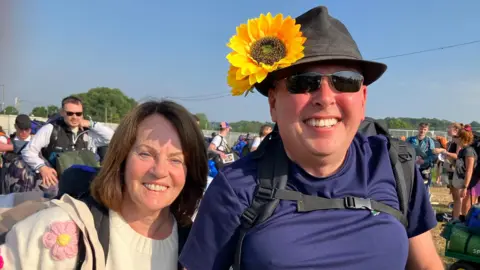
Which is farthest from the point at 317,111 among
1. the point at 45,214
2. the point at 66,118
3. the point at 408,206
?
the point at 66,118

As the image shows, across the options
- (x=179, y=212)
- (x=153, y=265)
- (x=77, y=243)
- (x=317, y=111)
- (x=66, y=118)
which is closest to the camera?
(x=317, y=111)

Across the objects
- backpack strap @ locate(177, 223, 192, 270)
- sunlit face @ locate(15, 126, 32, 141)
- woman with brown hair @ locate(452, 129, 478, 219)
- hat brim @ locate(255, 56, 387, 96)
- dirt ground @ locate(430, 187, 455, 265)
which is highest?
hat brim @ locate(255, 56, 387, 96)

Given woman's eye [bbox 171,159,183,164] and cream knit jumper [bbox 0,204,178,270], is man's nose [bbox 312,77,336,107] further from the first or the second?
cream knit jumper [bbox 0,204,178,270]

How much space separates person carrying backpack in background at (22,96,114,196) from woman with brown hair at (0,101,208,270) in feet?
10.5

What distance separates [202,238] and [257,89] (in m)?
0.64

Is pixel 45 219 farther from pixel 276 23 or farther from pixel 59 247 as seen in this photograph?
pixel 276 23

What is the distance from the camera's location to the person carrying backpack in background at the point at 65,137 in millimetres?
4906

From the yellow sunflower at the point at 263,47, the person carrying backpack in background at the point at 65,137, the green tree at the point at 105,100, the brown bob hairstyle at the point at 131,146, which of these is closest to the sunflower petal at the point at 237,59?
the yellow sunflower at the point at 263,47

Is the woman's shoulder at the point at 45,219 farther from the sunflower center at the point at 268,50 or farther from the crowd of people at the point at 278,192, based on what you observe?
the sunflower center at the point at 268,50

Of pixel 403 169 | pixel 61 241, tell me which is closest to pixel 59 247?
pixel 61 241

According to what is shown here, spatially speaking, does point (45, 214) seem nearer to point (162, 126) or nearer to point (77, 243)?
point (77, 243)

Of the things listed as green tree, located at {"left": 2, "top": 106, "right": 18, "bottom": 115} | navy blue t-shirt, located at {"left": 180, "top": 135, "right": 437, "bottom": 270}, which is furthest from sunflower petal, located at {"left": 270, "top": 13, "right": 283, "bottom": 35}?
green tree, located at {"left": 2, "top": 106, "right": 18, "bottom": 115}

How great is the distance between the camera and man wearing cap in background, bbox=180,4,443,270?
1.51 m

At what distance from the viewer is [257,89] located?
5.69 feet
